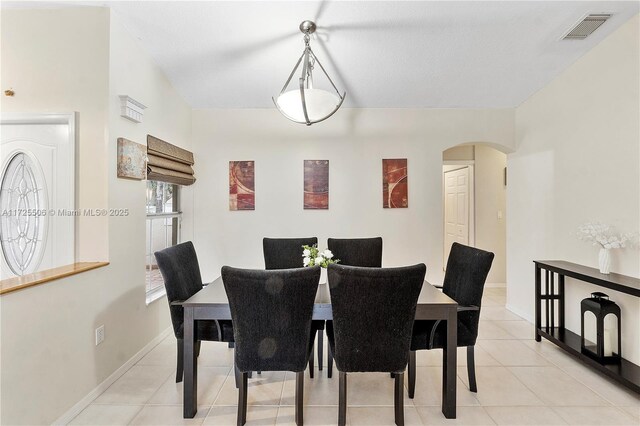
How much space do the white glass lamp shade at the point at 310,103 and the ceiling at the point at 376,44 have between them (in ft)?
2.51

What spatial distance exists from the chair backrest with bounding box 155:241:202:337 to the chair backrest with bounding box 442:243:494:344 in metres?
1.92

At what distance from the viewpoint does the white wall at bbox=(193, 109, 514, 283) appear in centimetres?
409

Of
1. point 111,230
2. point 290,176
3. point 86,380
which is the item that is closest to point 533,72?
point 290,176

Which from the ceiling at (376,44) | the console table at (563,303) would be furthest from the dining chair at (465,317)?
the ceiling at (376,44)

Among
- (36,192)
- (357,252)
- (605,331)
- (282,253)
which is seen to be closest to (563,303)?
(605,331)

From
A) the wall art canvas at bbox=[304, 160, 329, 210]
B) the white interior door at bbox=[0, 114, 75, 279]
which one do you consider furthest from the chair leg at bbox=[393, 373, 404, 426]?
the wall art canvas at bbox=[304, 160, 329, 210]

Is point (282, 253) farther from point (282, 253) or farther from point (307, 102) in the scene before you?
point (307, 102)

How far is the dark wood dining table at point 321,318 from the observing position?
6.41ft

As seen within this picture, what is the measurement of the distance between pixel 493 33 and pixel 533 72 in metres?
0.88

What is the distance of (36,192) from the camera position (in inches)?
97.6

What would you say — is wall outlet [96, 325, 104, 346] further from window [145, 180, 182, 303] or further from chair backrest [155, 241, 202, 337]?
window [145, 180, 182, 303]

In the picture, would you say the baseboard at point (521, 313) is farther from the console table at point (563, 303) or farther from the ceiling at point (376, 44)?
the ceiling at point (376, 44)

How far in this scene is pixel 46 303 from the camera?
183 centimetres

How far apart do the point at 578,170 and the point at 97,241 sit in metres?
4.05
